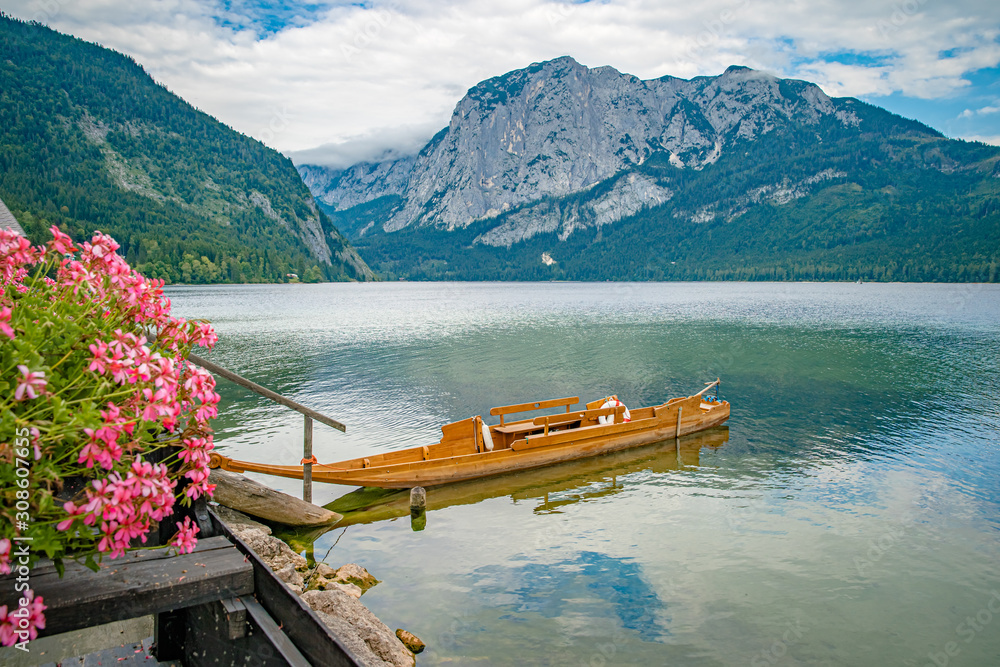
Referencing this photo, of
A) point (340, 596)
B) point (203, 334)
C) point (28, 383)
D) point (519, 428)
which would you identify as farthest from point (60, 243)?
point (519, 428)

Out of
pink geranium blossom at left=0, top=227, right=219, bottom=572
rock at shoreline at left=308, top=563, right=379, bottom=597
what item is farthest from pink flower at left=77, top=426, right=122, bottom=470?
A: rock at shoreline at left=308, top=563, right=379, bottom=597

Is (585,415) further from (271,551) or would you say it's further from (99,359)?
(99,359)

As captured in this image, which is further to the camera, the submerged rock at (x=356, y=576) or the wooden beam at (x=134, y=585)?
the submerged rock at (x=356, y=576)

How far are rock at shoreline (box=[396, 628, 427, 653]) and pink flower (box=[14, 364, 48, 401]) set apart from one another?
345 inches

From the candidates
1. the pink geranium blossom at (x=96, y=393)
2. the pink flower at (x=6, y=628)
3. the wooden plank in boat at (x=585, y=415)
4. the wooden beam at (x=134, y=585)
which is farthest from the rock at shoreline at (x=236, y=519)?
the wooden plank in boat at (x=585, y=415)

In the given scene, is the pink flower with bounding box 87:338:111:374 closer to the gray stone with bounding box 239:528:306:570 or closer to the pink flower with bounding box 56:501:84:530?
the pink flower with bounding box 56:501:84:530

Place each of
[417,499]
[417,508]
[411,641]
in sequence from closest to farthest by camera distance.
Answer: [411,641], [417,499], [417,508]

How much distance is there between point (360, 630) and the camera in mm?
8938

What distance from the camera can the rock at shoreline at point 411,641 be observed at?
9.73m

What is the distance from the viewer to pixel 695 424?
76.1ft

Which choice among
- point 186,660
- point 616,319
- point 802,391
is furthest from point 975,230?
point 186,660

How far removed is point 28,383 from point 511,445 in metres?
16.6

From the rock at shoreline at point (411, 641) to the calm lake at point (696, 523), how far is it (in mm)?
211

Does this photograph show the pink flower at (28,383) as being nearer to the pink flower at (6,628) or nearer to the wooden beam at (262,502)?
the pink flower at (6,628)
